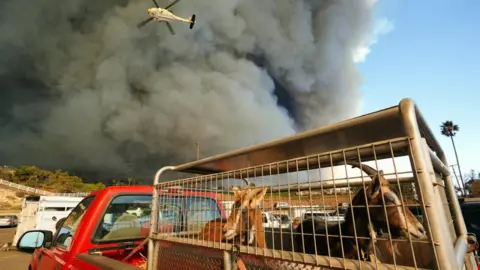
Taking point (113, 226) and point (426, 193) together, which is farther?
point (113, 226)

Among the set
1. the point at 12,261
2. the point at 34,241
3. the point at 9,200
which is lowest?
the point at 12,261

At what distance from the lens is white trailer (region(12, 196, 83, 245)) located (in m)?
11.5

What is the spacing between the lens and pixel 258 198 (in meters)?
1.79

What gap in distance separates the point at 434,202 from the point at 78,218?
350cm

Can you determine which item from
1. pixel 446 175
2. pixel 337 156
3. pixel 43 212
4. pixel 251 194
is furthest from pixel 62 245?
pixel 43 212

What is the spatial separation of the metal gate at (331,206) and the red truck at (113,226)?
1.1 inches

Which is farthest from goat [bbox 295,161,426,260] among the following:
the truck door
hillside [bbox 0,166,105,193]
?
hillside [bbox 0,166,105,193]

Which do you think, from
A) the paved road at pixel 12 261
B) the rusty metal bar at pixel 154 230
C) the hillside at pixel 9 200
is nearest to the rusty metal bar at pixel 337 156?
the rusty metal bar at pixel 154 230

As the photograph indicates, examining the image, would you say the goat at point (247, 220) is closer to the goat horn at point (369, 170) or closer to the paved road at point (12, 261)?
the goat horn at point (369, 170)

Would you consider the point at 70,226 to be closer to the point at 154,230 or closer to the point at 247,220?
the point at 154,230

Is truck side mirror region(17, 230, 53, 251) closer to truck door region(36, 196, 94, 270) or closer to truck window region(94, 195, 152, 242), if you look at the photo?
truck door region(36, 196, 94, 270)

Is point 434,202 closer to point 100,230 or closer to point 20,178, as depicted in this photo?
point 100,230

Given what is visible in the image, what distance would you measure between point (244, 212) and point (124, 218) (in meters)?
2.00

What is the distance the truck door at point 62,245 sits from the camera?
279 centimetres
